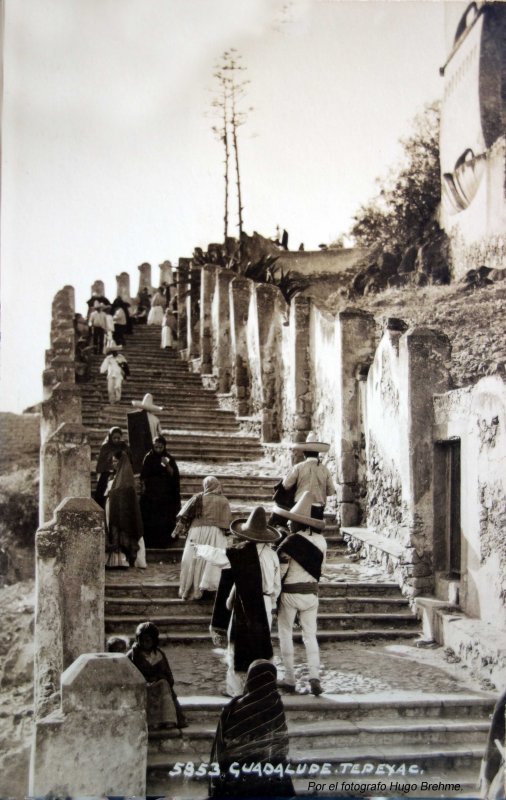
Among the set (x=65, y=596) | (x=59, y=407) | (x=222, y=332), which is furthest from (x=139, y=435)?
(x=222, y=332)

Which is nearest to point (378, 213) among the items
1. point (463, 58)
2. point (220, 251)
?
point (220, 251)

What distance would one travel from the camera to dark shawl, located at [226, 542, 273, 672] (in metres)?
6.58

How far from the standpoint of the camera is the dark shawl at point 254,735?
543cm

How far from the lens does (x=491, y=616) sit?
7609 millimetres

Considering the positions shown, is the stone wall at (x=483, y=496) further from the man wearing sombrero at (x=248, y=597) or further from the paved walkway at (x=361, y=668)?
the man wearing sombrero at (x=248, y=597)

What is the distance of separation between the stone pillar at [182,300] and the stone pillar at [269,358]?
5.84m

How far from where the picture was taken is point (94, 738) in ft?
18.6

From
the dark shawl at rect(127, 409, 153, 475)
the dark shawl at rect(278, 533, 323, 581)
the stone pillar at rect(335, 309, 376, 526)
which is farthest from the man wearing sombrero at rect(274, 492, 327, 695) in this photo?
the dark shawl at rect(127, 409, 153, 475)

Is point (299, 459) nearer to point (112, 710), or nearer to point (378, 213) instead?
point (112, 710)

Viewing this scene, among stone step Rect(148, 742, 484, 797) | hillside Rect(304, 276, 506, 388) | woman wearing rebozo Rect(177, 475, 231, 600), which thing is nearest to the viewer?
stone step Rect(148, 742, 484, 797)

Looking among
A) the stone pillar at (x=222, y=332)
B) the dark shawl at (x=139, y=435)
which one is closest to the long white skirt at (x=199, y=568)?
the dark shawl at (x=139, y=435)

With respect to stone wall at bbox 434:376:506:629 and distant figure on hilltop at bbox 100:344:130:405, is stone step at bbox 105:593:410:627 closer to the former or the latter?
stone wall at bbox 434:376:506:629

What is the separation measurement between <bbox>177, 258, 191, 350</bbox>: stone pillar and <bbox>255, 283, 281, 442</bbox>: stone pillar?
584 cm

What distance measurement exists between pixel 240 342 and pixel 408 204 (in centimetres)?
512
